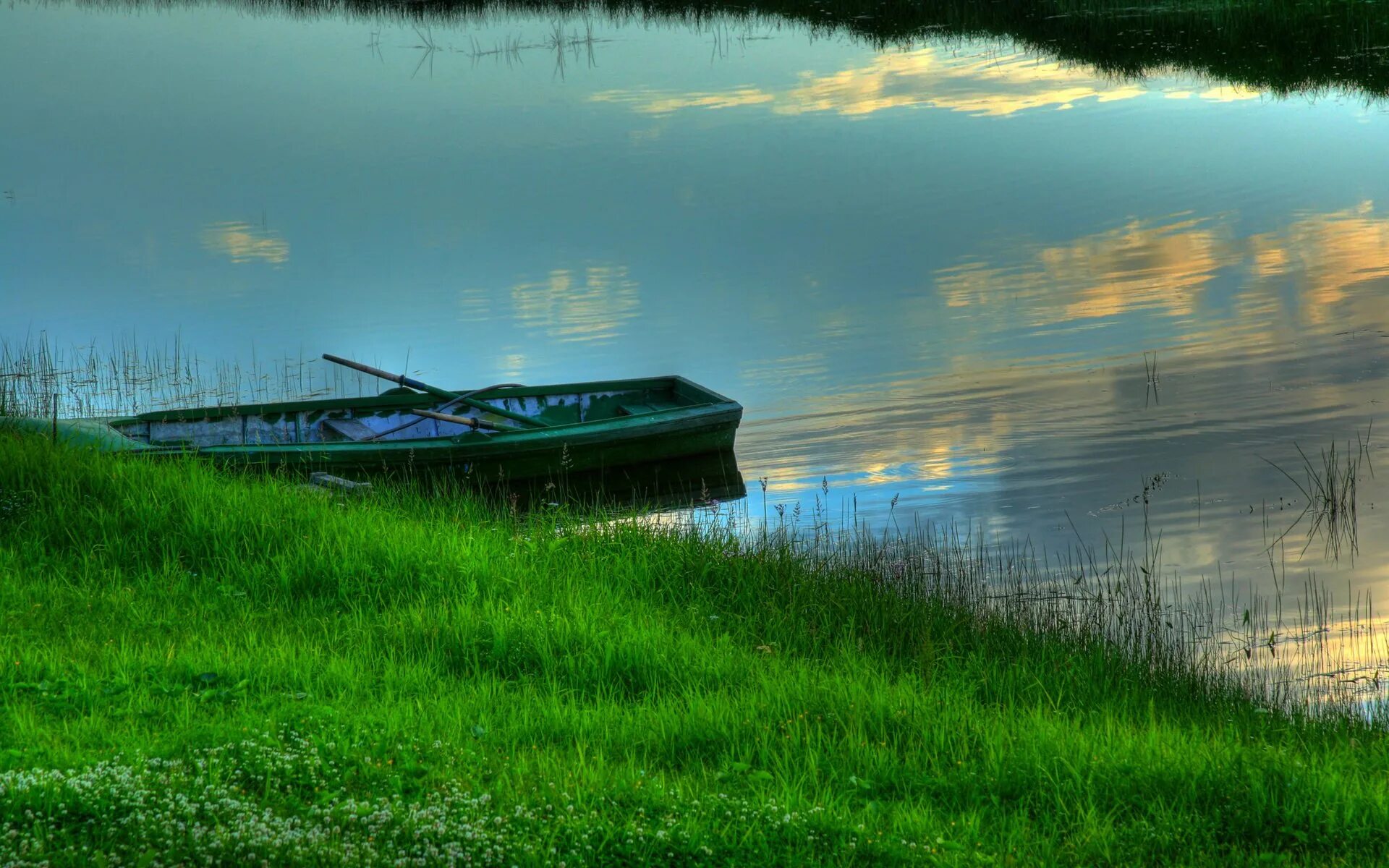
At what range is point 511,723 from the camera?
534cm

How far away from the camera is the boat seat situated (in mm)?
12188

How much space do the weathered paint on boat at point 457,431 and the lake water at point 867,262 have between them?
3.09ft

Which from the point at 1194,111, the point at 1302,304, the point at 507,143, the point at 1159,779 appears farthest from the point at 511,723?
the point at 1194,111

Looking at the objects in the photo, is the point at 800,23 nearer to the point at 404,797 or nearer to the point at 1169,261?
the point at 1169,261

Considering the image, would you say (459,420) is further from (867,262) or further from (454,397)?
(867,262)

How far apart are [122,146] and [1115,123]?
2126 centimetres

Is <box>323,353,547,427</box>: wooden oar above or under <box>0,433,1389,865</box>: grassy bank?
above

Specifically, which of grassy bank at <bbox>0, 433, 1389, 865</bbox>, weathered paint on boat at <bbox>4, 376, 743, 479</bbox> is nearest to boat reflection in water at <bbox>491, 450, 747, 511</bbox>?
weathered paint on boat at <bbox>4, 376, 743, 479</bbox>

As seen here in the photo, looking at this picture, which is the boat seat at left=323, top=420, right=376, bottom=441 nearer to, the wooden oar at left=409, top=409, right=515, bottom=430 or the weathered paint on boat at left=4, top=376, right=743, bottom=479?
→ the weathered paint on boat at left=4, top=376, right=743, bottom=479

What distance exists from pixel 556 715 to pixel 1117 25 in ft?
108

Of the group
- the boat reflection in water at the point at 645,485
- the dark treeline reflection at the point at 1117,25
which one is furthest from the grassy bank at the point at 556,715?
the dark treeline reflection at the point at 1117,25

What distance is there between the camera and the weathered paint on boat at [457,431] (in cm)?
1077

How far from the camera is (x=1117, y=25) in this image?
3375 cm

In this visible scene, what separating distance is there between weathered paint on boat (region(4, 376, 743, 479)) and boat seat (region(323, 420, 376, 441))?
15 mm
